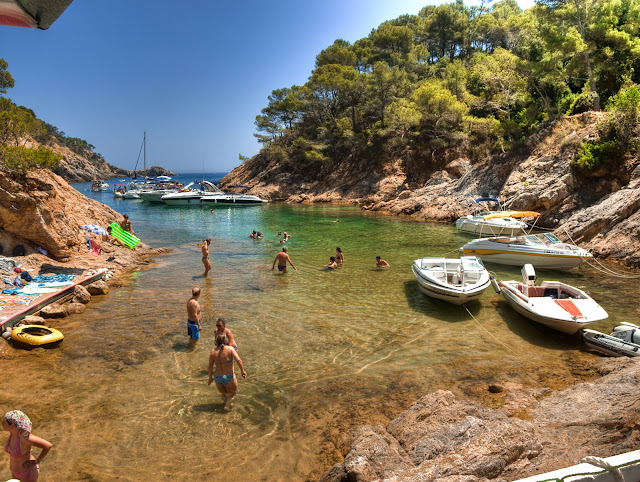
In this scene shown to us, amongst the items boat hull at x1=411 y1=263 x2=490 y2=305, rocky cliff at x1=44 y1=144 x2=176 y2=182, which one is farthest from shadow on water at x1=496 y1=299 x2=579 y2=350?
rocky cliff at x1=44 y1=144 x2=176 y2=182

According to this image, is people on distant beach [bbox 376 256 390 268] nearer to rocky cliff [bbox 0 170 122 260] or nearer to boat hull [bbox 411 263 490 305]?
boat hull [bbox 411 263 490 305]

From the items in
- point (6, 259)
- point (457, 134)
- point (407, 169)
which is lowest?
point (6, 259)

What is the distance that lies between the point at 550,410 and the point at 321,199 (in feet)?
144

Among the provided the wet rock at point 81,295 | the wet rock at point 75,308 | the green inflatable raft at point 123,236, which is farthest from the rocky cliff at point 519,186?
the green inflatable raft at point 123,236

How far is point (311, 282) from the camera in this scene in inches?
599

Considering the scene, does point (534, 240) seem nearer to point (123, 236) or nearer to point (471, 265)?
point (471, 265)

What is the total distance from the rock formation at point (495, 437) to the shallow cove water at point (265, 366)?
821mm

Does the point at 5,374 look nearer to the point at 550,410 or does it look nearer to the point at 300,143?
the point at 550,410

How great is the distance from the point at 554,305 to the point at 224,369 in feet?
29.2

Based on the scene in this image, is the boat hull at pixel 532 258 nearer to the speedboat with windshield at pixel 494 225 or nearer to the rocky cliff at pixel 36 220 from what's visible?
the speedboat with windshield at pixel 494 225

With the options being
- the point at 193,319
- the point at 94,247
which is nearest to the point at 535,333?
the point at 193,319

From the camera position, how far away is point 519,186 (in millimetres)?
28281

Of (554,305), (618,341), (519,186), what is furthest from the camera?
(519,186)

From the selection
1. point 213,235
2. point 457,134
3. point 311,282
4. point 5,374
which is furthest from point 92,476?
point 457,134
